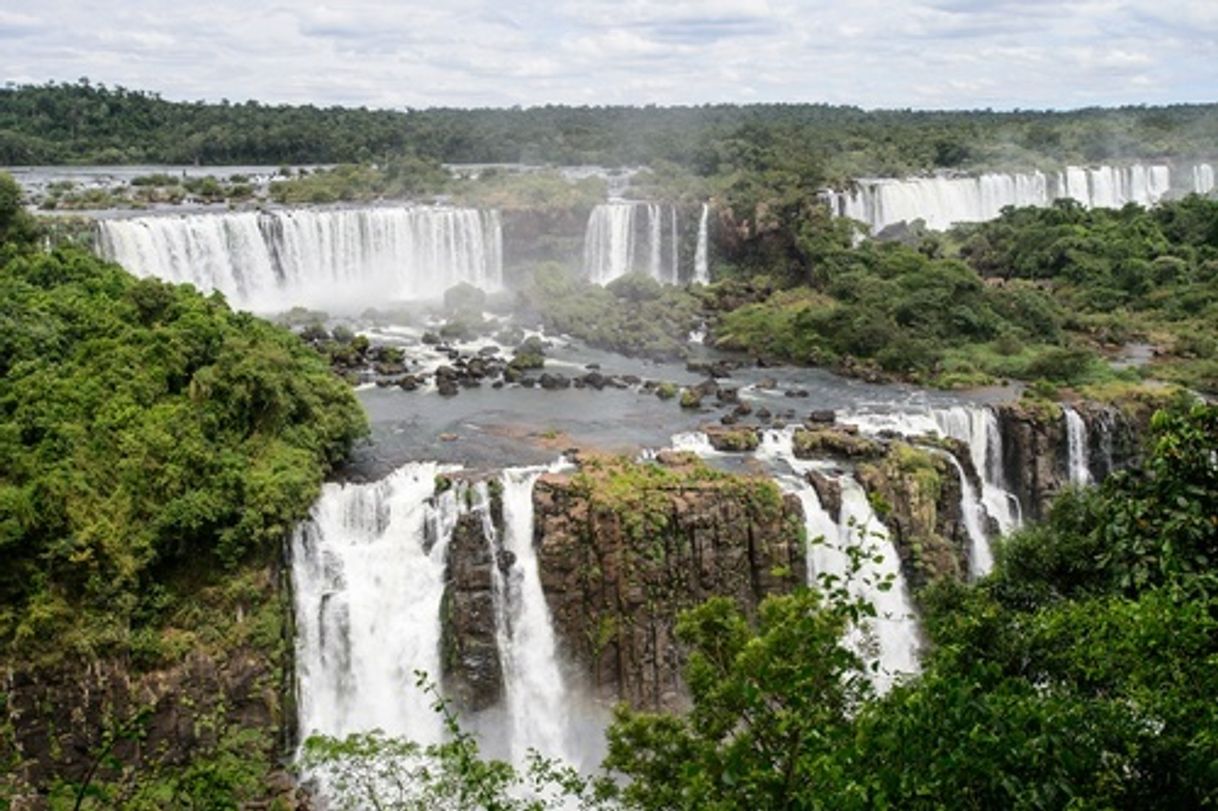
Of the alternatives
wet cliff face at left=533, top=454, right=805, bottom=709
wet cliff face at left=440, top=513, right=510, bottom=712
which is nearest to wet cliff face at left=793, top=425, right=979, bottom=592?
wet cliff face at left=533, top=454, right=805, bottom=709

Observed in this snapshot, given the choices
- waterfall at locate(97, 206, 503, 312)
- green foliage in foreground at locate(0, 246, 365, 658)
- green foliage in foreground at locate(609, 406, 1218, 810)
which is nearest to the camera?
green foliage in foreground at locate(609, 406, 1218, 810)

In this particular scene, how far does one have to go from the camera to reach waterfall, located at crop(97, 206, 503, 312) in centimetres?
3434

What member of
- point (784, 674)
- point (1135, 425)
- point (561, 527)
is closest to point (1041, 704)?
point (784, 674)

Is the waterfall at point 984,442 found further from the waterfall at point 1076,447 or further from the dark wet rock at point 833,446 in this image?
the dark wet rock at point 833,446

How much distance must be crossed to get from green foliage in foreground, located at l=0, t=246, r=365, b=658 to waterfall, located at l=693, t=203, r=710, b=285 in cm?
2341

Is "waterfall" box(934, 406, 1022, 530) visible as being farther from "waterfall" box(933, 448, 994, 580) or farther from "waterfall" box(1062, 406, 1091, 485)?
"waterfall" box(1062, 406, 1091, 485)

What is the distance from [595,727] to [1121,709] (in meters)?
13.8

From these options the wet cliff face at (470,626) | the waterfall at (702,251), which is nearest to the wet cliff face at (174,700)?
the wet cliff face at (470,626)

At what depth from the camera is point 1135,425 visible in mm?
27891

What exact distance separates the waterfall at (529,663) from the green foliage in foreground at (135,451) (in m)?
3.82

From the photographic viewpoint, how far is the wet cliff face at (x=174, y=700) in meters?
17.2

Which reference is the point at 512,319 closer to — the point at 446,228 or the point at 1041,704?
the point at 446,228

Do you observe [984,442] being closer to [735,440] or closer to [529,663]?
[735,440]

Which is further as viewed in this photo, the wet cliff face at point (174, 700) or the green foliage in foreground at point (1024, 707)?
the wet cliff face at point (174, 700)
